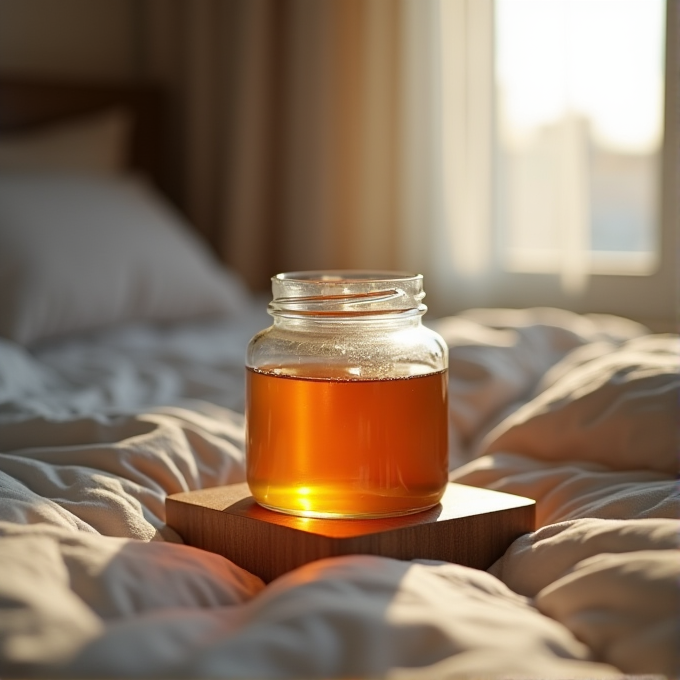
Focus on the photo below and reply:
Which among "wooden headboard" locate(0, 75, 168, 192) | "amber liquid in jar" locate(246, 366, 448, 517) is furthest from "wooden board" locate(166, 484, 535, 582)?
"wooden headboard" locate(0, 75, 168, 192)

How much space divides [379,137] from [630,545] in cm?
202

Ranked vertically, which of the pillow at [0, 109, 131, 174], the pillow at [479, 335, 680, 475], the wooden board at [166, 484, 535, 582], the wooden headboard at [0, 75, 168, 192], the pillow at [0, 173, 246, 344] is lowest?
the wooden board at [166, 484, 535, 582]

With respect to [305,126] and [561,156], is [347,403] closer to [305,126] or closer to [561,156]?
[561,156]

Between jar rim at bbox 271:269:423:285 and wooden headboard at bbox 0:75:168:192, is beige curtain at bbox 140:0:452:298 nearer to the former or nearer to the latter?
wooden headboard at bbox 0:75:168:192

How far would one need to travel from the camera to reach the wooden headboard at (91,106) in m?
2.57

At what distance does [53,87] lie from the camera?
2.66m

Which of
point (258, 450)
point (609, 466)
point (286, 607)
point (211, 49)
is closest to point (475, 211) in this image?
point (211, 49)

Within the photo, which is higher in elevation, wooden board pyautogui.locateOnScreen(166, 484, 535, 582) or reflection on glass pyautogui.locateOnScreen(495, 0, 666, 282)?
reflection on glass pyautogui.locateOnScreen(495, 0, 666, 282)

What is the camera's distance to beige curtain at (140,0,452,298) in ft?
8.30

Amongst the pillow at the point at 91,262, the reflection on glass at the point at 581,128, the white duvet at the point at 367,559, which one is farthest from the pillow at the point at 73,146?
the white duvet at the point at 367,559

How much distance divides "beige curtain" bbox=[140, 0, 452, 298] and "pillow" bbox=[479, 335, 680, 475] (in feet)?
4.89

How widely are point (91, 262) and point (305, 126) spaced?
98 centimetres

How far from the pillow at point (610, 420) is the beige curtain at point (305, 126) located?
149 centimetres

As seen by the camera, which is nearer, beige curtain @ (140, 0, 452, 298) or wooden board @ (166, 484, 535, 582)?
wooden board @ (166, 484, 535, 582)
